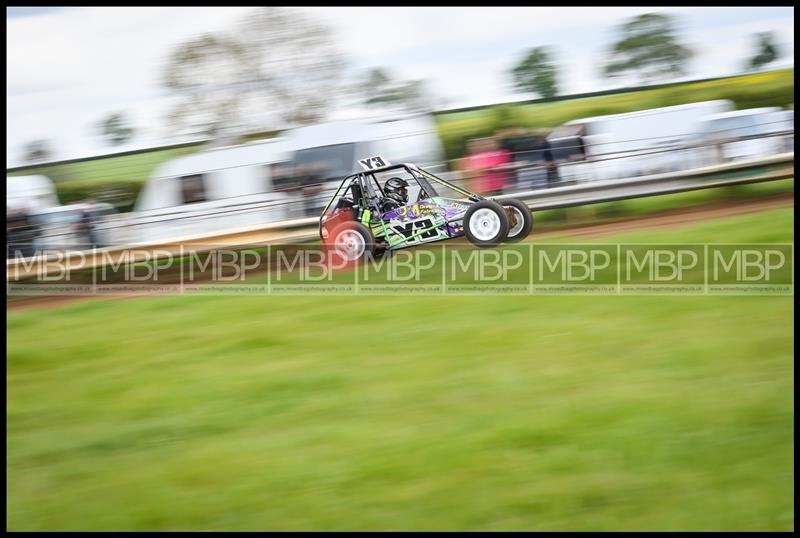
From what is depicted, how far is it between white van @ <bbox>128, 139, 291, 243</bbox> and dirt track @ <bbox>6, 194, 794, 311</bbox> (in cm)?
111

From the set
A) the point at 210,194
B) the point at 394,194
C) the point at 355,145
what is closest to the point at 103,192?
the point at 210,194

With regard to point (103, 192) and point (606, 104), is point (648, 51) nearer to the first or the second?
point (606, 104)

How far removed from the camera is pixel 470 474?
471 cm

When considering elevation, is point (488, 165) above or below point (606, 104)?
below

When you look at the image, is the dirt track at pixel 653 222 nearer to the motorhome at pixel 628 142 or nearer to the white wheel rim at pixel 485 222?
the motorhome at pixel 628 142

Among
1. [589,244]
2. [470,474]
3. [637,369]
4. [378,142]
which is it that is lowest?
[470,474]

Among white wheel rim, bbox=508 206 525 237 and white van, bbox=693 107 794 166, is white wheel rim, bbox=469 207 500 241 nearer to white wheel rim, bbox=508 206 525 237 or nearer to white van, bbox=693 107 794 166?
white wheel rim, bbox=508 206 525 237

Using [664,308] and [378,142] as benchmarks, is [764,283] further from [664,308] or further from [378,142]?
[378,142]

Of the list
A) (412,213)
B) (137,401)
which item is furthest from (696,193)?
(137,401)

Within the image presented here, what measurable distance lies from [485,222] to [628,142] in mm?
4011

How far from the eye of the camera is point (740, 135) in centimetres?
965

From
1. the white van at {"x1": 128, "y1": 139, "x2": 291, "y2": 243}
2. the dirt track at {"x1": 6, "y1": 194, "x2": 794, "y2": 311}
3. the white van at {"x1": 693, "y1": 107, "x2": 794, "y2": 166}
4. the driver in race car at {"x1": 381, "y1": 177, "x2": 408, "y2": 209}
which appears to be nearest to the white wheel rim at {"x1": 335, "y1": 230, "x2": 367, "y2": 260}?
the driver in race car at {"x1": 381, "y1": 177, "x2": 408, "y2": 209}

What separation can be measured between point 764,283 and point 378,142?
4725 millimetres

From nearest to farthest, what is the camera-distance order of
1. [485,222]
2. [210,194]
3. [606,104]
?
[485,222], [210,194], [606,104]
